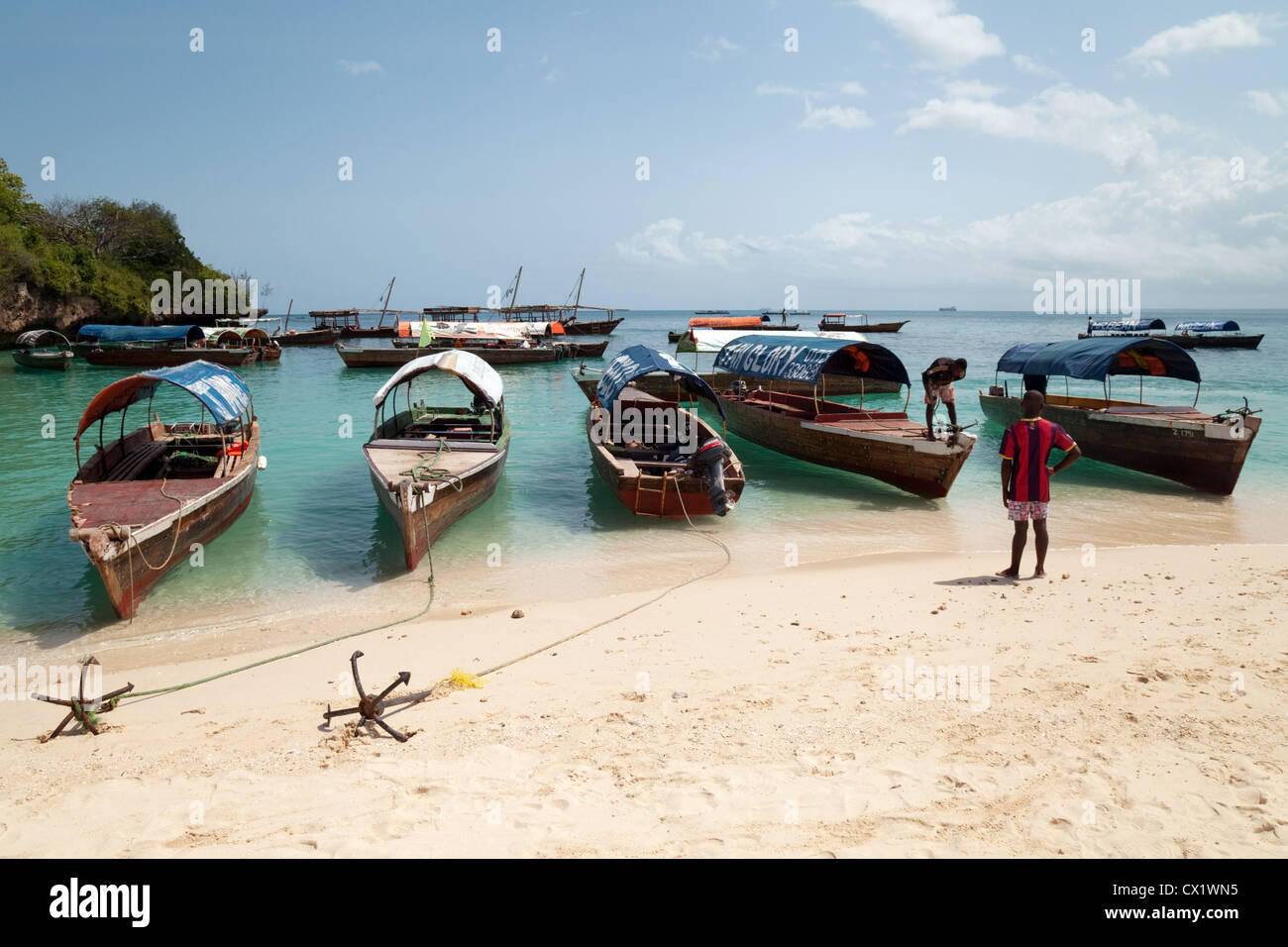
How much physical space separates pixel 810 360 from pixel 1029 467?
718 cm

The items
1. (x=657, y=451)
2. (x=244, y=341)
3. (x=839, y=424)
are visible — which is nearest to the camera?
(x=657, y=451)

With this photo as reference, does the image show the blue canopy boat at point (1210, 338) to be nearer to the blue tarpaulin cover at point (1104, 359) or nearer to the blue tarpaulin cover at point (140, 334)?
the blue tarpaulin cover at point (1104, 359)

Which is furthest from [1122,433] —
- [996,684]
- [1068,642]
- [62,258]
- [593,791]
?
[62,258]

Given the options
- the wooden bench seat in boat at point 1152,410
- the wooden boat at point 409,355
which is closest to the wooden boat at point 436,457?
the wooden bench seat in boat at point 1152,410

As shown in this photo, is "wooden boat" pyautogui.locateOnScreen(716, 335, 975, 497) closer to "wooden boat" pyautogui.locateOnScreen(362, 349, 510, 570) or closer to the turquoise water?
the turquoise water

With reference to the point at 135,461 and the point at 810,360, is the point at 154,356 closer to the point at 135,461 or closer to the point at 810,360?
the point at 135,461

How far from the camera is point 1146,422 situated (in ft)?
45.3

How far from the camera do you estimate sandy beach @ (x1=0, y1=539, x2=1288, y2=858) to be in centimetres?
348

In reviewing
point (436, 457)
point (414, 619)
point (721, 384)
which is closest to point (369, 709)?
point (414, 619)

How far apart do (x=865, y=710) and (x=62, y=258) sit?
→ 63.0 m

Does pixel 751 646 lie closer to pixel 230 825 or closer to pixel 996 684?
pixel 996 684

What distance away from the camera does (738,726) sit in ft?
15.3

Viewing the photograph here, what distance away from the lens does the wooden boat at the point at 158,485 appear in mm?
7930

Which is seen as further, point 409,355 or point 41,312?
point 41,312
